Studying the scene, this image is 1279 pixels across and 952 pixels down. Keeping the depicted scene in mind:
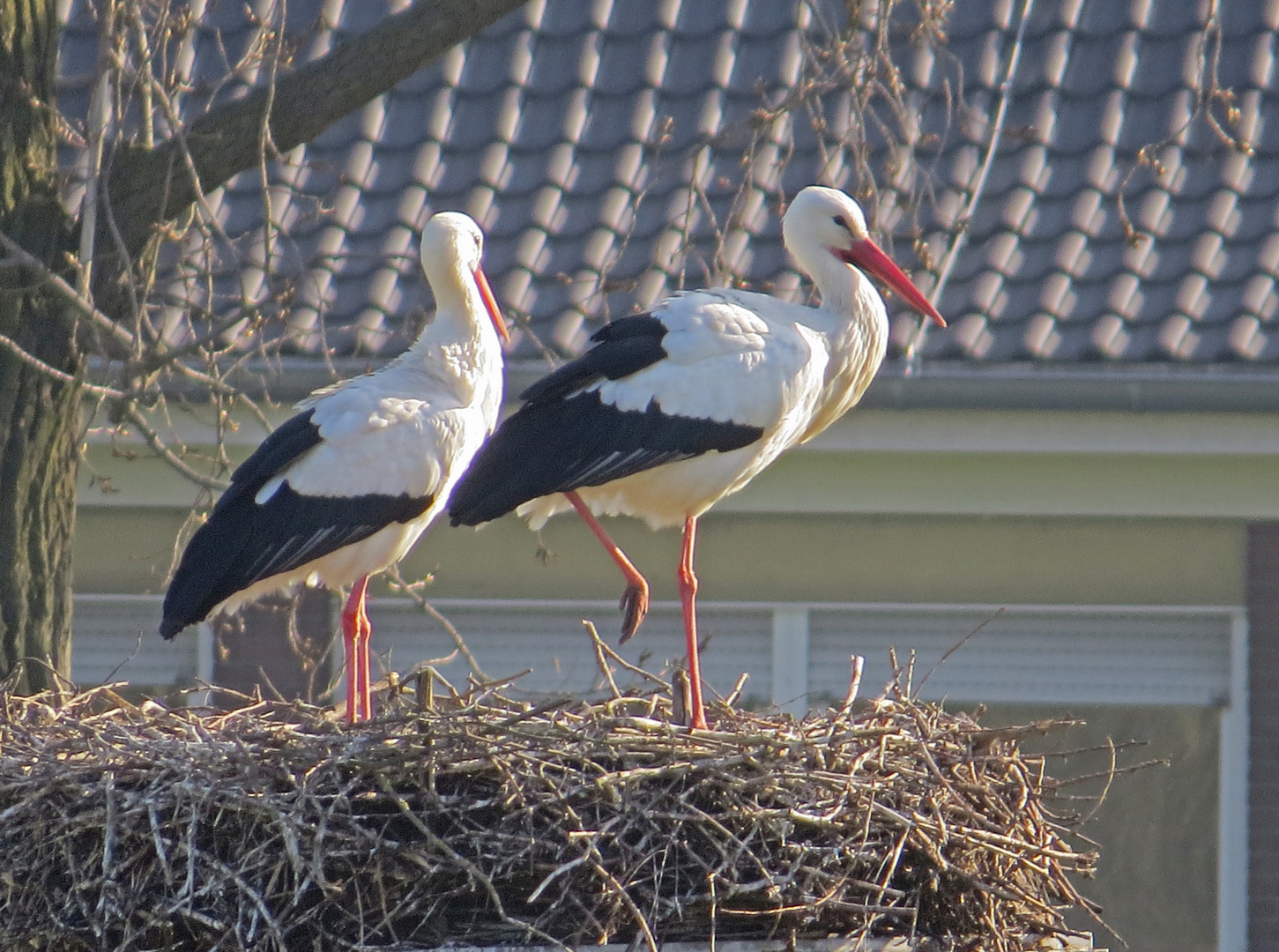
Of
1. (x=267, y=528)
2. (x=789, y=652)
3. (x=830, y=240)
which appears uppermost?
(x=830, y=240)

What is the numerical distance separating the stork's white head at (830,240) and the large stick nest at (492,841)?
1724mm

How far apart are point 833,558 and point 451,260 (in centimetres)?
198

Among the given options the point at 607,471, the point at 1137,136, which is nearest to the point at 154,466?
the point at 607,471

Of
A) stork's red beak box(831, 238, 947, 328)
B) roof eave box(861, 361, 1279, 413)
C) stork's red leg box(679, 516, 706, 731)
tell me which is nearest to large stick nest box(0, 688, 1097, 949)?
stork's red leg box(679, 516, 706, 731)

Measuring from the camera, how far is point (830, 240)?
5371mm

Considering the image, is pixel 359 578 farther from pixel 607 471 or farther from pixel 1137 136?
pixel 1137 136

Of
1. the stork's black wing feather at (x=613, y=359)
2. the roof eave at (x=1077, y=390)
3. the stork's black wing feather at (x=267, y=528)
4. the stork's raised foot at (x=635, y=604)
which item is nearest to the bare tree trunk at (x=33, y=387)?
the stork's black wing feather at (x=267, y=528)

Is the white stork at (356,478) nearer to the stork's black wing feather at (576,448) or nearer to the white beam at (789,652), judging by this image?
the stork's black wing feather at (576,448)

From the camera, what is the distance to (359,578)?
5.21 metres

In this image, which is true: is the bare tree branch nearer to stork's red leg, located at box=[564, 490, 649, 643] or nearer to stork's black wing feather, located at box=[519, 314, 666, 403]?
stork's black wing feather, located at box=[519, 314, 666, 403]

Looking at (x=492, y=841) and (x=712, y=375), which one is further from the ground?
(x=712, y=375)

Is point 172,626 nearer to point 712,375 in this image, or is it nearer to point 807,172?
point 712,375

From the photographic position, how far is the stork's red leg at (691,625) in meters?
4.38

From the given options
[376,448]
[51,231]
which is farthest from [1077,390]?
[51,231]
